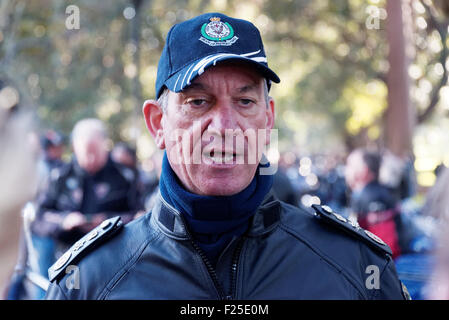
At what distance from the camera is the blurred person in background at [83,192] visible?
17.1ft

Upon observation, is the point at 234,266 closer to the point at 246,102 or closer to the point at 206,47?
the point at 246,102

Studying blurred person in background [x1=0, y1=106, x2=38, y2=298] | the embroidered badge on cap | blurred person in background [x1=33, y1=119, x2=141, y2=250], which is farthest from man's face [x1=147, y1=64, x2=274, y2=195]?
blurred person in background [x1=33, y1=119, x2=141, y2=250]

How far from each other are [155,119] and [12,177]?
579 mm

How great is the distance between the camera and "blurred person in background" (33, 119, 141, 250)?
520 cm

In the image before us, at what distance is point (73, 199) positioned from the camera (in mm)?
5258

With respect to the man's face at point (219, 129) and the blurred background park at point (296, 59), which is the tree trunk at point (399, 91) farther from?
the man's face at point (219, 129)

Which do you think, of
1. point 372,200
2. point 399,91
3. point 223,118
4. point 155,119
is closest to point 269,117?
point 223,118

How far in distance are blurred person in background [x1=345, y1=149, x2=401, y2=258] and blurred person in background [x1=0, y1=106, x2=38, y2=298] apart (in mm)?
4188

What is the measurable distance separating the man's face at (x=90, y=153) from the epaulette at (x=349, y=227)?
12.2ft

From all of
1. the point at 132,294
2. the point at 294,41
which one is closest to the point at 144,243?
the point at 132,294

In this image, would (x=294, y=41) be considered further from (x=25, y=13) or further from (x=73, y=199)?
Result: (x=73, y=199)

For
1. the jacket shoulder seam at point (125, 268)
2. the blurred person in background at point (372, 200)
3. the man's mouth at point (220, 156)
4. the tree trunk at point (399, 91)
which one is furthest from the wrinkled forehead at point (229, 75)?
the tree trunk at point (399, 91)

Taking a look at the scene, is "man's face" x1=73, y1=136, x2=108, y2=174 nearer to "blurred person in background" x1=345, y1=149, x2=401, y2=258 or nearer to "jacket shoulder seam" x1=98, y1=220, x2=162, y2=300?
"blurred person in background" x1=345, y1=149, x2=401, y2=258

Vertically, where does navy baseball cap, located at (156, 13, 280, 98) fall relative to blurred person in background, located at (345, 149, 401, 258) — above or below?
above
